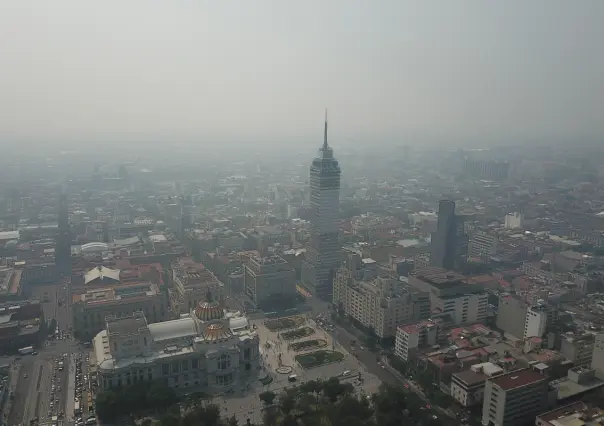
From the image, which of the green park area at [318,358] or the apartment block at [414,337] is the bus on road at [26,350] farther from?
→ the apartment block at [414,337]

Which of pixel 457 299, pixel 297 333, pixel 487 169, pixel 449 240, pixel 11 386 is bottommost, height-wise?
pixel 11 386

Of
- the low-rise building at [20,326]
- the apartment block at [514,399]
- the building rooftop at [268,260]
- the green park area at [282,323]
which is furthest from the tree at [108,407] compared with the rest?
the apartment block at [514,399]

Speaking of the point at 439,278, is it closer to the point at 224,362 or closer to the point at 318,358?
the point at 318,358

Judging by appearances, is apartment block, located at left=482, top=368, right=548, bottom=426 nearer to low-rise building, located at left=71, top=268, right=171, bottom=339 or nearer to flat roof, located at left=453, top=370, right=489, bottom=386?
flat roof, located at left=453, top=370, right=489, bottom=386

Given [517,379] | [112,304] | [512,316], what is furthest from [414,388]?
[112,304]

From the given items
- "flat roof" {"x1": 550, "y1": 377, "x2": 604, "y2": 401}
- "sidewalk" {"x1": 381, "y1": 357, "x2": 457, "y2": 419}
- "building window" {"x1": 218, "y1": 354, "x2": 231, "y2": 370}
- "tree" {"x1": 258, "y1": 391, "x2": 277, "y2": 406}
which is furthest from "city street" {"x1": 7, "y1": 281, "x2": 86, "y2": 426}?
"flat roof" {"x1": 550, "y1": 377, "x2": 604, "y2": 401}

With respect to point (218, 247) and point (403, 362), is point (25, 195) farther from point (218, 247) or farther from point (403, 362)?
point (403, 362)

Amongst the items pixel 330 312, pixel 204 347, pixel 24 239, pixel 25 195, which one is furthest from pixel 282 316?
pixel 25 195
